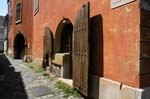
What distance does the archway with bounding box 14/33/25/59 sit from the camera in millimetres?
21844

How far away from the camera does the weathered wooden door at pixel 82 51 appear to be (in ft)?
21.2

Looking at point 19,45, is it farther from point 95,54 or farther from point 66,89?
point 95,54

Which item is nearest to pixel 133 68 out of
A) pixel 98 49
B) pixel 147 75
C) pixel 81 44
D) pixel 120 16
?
pixel 147 75

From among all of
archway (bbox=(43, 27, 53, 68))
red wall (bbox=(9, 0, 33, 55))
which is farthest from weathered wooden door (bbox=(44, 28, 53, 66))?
red wall (bbox=(9, 0, 33, 55))

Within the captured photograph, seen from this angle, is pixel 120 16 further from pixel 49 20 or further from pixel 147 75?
pixel 49 20

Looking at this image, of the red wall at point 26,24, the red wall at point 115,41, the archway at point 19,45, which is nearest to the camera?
the red wall at point 115,41

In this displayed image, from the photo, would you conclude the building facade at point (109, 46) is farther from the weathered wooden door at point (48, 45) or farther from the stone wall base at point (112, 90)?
the weathered wooden door at point (48, 45)

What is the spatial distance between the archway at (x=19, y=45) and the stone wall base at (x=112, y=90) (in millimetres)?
15895

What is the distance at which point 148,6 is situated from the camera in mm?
4922

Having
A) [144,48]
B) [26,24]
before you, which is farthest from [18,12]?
[144,48]

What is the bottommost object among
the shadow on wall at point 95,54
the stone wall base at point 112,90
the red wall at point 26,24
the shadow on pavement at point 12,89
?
the shadow on pavement at point 12,89

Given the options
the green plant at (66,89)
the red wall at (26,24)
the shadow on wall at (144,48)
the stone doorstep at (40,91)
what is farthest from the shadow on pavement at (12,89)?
the red wall at (26,24)

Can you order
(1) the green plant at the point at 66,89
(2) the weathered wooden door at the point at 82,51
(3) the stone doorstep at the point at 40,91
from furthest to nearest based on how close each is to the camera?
(3) the stone doorstep at the point at 40,91
(1) the green plant at the point at 66,89
(2) the weathered wooden door at the point at 82,51

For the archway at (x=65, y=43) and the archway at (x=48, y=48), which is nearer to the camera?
the archway at (x=65, y=43)
